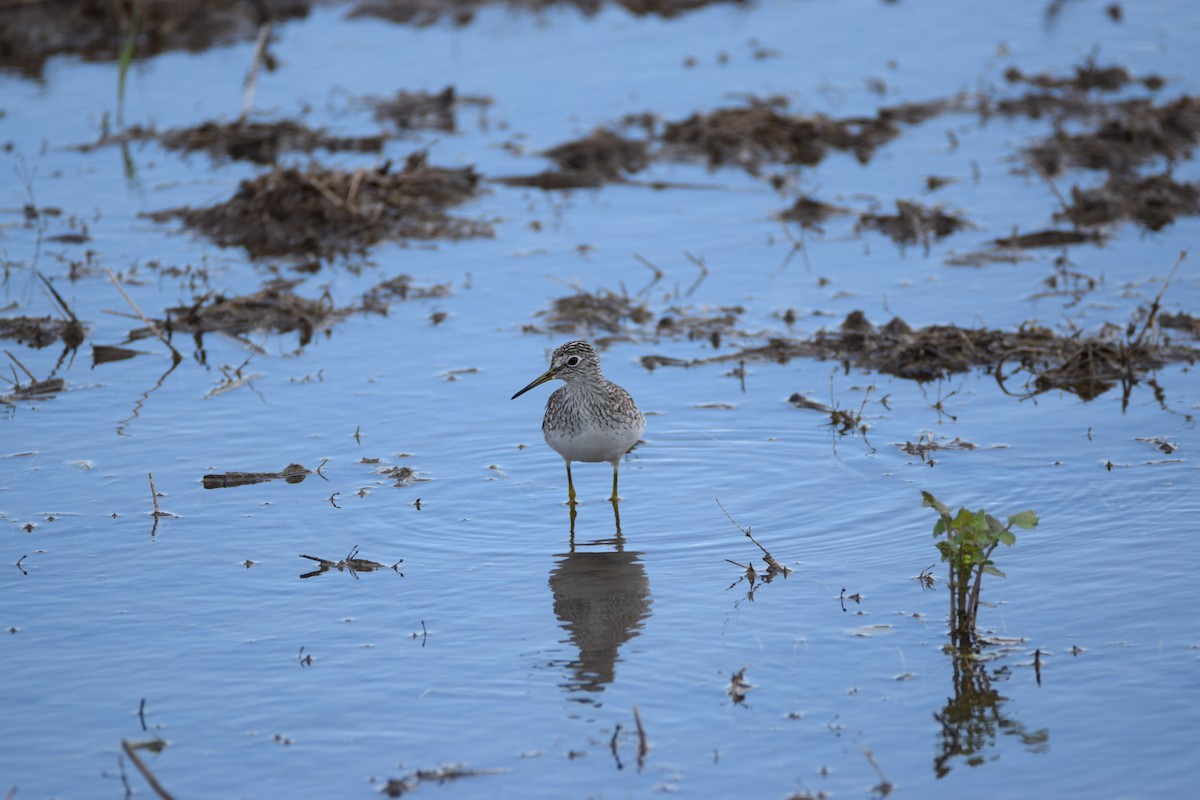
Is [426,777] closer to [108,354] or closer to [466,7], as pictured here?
[108,354]

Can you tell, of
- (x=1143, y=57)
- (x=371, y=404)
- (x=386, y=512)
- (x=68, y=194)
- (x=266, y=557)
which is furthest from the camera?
(x=1143, y=57)

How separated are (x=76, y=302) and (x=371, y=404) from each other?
3924mm

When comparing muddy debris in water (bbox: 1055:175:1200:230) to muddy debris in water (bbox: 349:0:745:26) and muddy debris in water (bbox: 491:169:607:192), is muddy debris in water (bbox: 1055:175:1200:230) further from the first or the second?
muddy debris in water (bbox: 349:0:745:26)

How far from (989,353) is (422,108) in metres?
10.2

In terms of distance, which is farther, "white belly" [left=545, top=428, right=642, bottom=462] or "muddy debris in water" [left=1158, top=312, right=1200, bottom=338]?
"muddy debris in water" [left=1158, top=312, right=1200, bottom=338]

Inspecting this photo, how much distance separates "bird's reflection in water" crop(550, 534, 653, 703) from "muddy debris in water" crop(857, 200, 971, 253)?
6801 millimetres

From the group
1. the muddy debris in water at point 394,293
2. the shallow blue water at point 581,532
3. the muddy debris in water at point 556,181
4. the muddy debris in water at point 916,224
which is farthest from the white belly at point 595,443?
the muddy debris in water at point 556,181

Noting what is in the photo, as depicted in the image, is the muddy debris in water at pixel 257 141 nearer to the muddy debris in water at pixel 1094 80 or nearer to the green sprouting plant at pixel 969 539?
the muddy debris in water at pixel 1094 80

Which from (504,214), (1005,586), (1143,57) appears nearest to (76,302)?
(504,214)

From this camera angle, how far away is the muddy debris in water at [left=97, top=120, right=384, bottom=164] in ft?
57.5

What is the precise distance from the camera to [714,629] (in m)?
7.50

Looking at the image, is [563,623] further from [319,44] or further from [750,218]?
[319,44]

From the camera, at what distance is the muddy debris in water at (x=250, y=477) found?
9516 millimetres

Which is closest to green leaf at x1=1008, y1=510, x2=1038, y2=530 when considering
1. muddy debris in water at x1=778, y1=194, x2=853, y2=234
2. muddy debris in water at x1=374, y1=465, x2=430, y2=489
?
muddy debris in water at x1=374, y1=465, x2=430, y2=489
